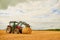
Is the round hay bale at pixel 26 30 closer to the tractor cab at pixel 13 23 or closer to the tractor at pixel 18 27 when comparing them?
the tractor at pixel 18 27

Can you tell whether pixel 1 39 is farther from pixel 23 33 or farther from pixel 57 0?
pixel 57 0

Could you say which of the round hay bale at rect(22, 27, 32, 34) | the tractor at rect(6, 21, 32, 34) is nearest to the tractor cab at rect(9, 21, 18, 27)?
the tractor at rect(6, 21, 32, 34)

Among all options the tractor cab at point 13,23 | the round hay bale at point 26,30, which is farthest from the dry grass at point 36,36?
the tractor cab at point 13,23

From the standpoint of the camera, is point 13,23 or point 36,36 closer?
point 36,36

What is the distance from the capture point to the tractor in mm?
1923

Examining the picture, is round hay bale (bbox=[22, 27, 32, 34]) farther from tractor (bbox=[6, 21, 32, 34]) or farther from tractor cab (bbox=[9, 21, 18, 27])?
tractor cab (bbox=[9, 21, 18, 27])

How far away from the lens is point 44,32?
1.91 m

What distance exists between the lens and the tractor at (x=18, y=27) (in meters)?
1.92

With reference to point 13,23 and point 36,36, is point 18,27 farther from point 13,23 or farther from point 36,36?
point 36,36

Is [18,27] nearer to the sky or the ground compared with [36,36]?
nearer to the sky

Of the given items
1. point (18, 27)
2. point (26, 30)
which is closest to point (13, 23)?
point (18, 27)

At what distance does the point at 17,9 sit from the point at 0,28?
34cm

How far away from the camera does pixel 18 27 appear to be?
1977 mm

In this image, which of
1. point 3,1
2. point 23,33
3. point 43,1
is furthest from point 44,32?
point 3,1
